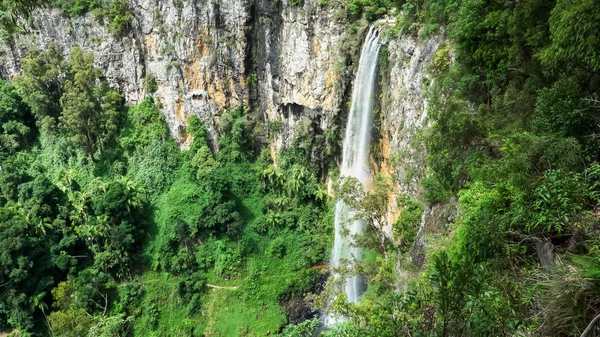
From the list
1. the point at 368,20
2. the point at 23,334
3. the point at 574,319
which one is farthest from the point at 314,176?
the point at 574,319

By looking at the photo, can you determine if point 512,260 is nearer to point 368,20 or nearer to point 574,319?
point 574,319

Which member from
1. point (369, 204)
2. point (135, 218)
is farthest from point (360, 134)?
point (135, 218)

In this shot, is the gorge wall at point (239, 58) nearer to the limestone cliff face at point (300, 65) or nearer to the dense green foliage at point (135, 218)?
the limestone cliff face at point (300, 65)

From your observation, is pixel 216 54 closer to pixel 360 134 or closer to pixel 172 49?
pixel 172 49

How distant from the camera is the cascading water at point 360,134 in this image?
14945 mm

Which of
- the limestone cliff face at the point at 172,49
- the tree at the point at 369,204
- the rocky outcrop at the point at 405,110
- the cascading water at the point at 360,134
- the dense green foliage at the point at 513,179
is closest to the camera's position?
the dense green foliage at the point at 513,179

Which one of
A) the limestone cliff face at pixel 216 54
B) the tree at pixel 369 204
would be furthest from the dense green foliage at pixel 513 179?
the limestone cliff face at pixel 216 54

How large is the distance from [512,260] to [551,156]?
140 centimetres

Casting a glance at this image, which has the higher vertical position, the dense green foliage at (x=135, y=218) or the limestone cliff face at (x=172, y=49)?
the limestone cliff face at (x=172, y=49)

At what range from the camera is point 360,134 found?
16.6m

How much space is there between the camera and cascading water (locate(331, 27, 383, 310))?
49.0 ft

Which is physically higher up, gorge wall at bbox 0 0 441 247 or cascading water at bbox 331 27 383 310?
gorge wall at bbox 0 0 441 247

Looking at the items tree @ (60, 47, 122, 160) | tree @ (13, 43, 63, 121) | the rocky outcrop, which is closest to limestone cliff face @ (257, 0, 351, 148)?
the rocky outcrop

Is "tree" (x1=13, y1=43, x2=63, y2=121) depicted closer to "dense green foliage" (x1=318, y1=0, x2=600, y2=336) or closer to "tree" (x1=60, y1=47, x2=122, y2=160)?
"tree" (x1=60, y1=47, x2=122, y2=160)
